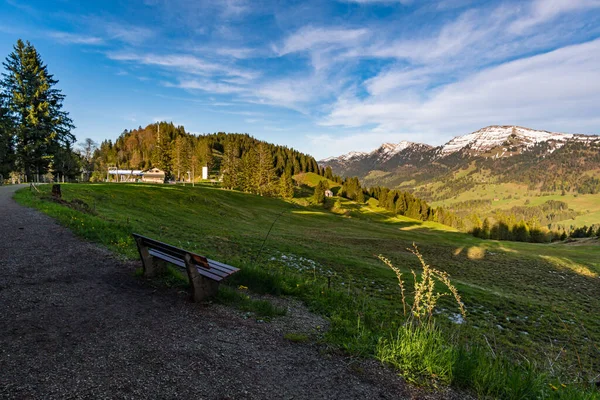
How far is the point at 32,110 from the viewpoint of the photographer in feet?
154

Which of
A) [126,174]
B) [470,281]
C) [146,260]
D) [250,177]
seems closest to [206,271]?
[146,260]

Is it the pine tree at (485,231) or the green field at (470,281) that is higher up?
the green field at (470,281)

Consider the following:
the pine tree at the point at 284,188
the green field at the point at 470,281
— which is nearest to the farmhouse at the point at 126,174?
the pine tree at the point at 284,188

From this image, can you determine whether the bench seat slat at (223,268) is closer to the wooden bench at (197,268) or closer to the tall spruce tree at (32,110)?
the wooden bench at (197,268)

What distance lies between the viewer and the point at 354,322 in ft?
25.6

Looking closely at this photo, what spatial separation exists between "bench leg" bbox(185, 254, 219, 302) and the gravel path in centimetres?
33

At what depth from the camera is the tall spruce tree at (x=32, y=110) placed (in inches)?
1815

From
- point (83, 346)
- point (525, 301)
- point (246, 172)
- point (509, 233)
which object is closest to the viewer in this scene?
point (83, 346)

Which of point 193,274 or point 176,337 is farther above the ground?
point 193,274

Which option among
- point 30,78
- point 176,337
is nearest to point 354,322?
point 176,337

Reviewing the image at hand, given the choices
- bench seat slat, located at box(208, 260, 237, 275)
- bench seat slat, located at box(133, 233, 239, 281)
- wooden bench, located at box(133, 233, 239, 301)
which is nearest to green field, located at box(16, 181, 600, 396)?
bench seat slat, located at box(208, 260, 237, 275)

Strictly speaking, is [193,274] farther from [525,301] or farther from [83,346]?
[525,301]

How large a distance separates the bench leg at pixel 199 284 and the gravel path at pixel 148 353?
0.33 meters

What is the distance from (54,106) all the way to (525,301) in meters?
67.0
